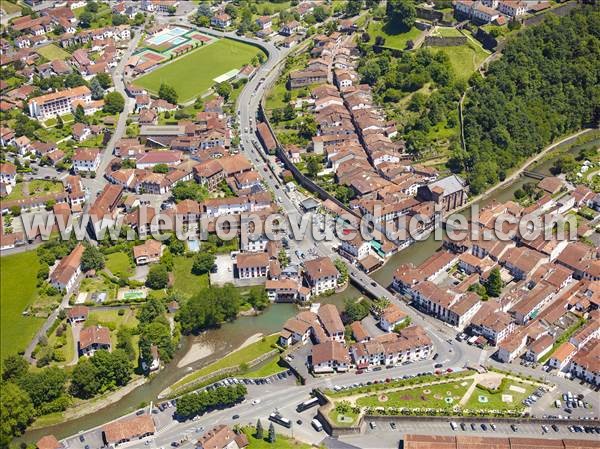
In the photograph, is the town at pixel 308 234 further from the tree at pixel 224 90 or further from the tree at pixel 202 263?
the tree at pixel 224 90

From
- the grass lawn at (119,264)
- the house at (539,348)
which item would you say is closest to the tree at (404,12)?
the grass lawn at (119,264)

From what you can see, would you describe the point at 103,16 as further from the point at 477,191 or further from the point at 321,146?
the point at 477,191

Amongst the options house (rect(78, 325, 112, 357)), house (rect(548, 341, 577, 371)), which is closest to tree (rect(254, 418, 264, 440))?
house (rect(78, 325, 112, 357))

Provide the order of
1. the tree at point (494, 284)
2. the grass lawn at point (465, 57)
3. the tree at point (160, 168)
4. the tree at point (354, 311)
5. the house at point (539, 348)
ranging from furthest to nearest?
the grass lawn at point (465, 57)
the tree at point (160, 168)
the tree at point (494, 284)
the tree at point (354, 311)
the house at point (539, 348)

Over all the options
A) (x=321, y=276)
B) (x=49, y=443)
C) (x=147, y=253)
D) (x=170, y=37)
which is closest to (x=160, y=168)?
(x=147, y=253)

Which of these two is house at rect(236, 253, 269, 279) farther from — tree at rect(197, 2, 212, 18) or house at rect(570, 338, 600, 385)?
tree at rect(197, 2, 212, 18)

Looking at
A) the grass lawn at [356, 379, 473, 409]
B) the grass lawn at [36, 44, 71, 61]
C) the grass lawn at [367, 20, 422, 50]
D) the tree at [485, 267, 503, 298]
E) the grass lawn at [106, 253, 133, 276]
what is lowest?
the grass lawn at [106, 253, 133, 276]
